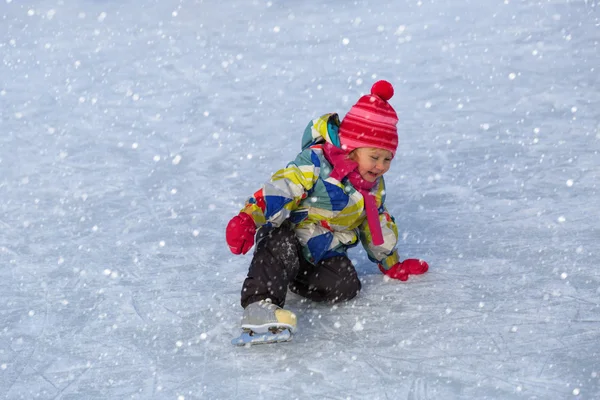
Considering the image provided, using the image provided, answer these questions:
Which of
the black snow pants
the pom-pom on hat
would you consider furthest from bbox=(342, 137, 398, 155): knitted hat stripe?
the black snow pants

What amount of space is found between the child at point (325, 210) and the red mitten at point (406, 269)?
136 millimetres

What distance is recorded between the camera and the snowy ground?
3057mm

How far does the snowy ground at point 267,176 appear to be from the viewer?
306 centimetres

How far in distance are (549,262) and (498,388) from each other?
1.09m

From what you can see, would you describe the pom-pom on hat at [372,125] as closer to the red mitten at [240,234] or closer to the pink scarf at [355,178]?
Result: the pink scarf at [355,178]

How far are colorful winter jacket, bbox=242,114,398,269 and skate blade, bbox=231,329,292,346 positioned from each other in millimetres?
415

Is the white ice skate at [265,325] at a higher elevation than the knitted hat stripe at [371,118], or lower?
lower

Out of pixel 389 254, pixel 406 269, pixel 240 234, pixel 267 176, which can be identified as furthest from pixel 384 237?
pixel 267 176

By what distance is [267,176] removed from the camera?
16.7 feet

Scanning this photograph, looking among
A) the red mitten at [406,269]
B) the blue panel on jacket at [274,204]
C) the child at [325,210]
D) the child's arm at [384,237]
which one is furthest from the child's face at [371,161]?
→ the red mitten at [406,269]

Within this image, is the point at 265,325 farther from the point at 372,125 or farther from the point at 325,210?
the point at 372,125

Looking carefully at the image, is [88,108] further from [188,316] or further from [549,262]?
[549,262]

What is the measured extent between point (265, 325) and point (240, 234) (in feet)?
1.08

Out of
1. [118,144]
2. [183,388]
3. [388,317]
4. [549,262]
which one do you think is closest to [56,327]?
[183,388]
